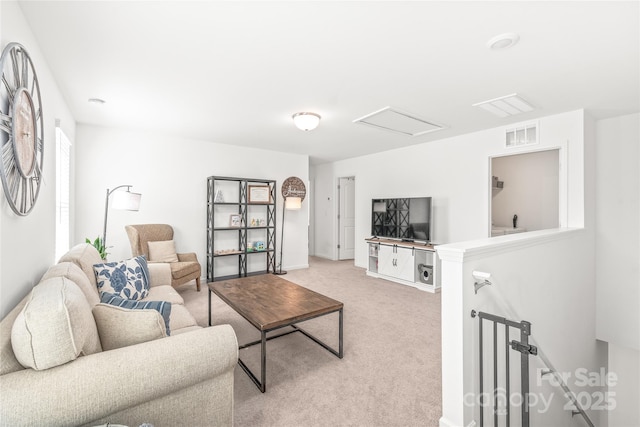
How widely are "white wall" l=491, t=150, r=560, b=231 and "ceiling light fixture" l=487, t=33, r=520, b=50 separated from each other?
12.2 ft

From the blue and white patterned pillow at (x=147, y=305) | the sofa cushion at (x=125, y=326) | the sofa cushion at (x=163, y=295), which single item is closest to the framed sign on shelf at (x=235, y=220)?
the sofa cushion at (x=163, y=295)

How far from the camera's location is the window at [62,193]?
2.92 meters

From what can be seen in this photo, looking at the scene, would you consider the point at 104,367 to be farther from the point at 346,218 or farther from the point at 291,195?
the point at 346,218

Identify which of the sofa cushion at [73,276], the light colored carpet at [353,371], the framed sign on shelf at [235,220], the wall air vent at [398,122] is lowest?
the light colored carpet at [353,371]

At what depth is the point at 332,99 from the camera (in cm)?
297

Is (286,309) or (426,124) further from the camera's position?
(426,124)

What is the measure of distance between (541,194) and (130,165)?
6.85m

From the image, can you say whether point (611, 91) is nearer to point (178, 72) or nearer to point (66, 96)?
point (178, 72)

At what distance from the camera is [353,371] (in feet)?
7.41

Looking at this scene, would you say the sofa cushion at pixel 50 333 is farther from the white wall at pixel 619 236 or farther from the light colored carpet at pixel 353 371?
the white wall at pixel 619 236

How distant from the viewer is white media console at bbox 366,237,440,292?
14.6 ft

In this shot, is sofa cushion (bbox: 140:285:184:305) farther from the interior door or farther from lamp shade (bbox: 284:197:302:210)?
the interior door

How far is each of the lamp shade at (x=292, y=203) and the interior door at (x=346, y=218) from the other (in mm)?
1605

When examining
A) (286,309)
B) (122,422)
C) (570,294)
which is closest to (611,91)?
(570,294)
